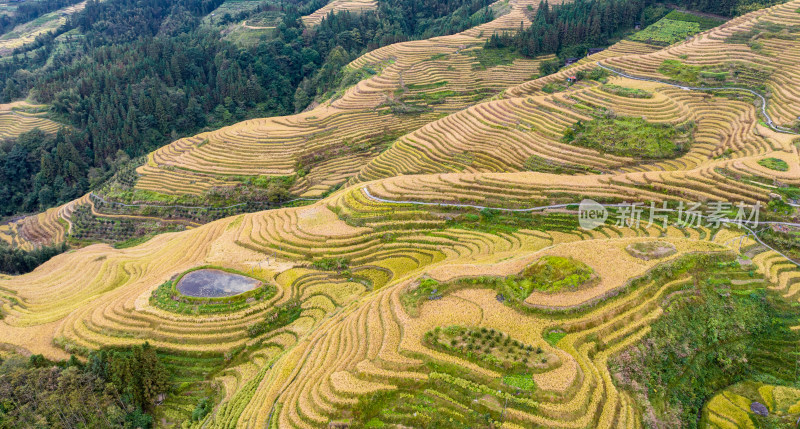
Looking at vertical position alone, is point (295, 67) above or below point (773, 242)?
above

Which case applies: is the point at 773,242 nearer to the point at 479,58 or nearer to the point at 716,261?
the point at 716,261

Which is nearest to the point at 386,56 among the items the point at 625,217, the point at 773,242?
the point at 625,217

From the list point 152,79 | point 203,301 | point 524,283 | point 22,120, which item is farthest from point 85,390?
point 22,120

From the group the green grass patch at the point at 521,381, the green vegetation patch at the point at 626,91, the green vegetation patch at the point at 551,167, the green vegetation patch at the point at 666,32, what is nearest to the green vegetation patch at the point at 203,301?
the green grass patch at the point at 521,381

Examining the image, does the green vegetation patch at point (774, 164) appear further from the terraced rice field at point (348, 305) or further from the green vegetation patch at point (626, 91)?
the green vegetation patch at point (626, 91)

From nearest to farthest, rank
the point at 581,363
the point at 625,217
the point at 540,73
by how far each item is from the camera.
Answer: the point at 581,363, the point at 625,217, the point at 540,73

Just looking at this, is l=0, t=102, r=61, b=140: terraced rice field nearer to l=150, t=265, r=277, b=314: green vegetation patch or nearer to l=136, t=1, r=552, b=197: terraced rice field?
l=136, t=1, r=552, b=197: terraced rice field
